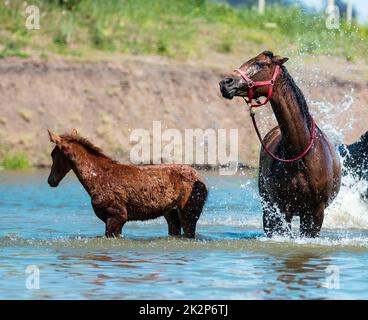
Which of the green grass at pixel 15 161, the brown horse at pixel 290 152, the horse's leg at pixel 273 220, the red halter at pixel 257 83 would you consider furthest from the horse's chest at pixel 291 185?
the green grass at pixel 15 161

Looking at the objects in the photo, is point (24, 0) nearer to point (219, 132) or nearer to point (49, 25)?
point (49, 25)

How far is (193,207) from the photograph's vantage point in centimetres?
1390

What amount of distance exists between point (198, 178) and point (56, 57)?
18397mm

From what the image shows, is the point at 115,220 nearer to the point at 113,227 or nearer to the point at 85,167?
the point at 113,227

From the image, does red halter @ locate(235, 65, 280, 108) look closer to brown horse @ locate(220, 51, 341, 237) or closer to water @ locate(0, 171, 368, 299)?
brown horse @ locate(220, 51, 341, 237)

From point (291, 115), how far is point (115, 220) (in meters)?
2.40

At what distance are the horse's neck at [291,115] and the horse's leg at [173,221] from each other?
6.08ft

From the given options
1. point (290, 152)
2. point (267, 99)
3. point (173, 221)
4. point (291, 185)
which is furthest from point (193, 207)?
point (267, 99)

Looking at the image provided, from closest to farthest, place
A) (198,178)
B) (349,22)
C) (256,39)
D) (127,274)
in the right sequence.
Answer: (127,274) → (198,178) → (256,39) → (349,22)

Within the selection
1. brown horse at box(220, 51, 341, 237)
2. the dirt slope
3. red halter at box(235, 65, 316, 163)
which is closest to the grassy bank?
the dirt slope

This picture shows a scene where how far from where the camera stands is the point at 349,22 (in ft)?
121

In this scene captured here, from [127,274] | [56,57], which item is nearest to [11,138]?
[56,57]

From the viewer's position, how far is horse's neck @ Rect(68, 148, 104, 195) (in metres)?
13.8

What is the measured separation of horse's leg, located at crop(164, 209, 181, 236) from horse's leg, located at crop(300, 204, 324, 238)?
1.65m
